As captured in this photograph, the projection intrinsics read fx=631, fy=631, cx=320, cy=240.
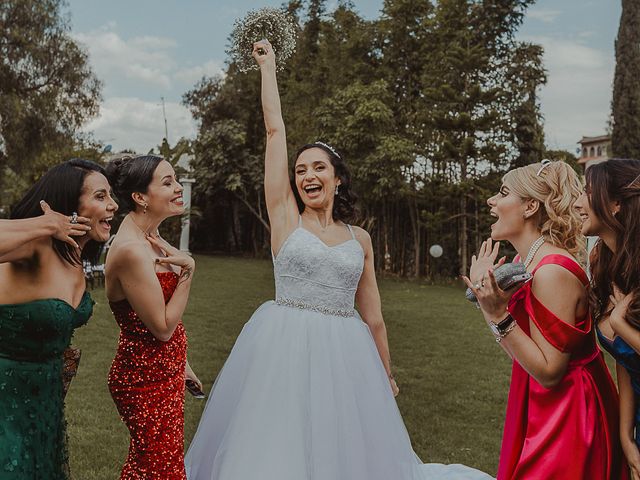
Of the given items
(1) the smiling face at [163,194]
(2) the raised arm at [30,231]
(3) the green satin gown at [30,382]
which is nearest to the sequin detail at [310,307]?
(1) the smiling face at [163,194]

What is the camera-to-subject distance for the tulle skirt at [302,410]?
295 cm

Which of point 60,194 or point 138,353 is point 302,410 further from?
point 60,194

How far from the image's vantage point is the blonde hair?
2682mm

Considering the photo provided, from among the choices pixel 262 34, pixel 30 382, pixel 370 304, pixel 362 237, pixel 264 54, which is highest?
pixel 262 34

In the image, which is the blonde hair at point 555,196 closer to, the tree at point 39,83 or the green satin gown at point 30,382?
the green satin gown at point 30,382

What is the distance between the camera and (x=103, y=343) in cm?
902

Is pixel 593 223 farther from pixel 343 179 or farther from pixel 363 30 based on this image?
pixel 363 30

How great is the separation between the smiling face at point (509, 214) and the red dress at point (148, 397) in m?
1.58

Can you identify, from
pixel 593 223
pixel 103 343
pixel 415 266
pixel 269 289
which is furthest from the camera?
pixel 415 266

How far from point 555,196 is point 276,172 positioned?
140 centimetres

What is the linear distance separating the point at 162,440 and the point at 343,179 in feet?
5.68

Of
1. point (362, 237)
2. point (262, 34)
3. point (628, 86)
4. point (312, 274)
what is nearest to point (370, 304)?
point (362, 237)

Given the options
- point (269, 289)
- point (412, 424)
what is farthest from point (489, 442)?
point (269, 289)

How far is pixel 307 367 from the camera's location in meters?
3.15
